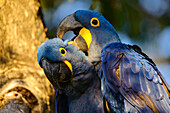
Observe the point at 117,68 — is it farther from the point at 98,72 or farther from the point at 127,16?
the point at 127,16

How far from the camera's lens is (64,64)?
1.79 m

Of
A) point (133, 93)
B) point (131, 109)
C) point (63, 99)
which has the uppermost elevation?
point (63, 99)

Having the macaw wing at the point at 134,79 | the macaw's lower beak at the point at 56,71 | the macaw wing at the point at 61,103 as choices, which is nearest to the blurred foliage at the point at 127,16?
the macaw wing at the point at 61,103

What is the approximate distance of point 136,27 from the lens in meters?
4.20

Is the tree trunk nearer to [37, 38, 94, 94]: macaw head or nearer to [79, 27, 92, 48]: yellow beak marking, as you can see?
[37, 38, 94, 94]: macaw head

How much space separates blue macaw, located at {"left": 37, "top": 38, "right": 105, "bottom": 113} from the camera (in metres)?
1.76

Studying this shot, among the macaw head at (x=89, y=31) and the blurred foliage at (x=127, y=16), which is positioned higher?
the blurred foliage at (x=127, y=16)

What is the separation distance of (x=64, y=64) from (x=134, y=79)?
1.71 feet

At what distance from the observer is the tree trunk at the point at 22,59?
1.88 metres

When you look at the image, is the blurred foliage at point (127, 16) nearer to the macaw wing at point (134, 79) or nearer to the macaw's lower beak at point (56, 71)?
the macaw's lower beak at point (56, 71)

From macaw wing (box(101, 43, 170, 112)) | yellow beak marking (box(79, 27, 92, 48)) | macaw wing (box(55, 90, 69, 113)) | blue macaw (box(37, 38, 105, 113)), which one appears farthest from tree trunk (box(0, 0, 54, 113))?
macaw wing (box(101, 43, 170, 112))

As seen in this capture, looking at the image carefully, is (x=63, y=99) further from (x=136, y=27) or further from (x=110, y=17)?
(x=136, y=27)

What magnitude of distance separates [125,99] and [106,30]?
0.57 metres

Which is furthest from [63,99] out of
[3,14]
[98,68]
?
[3,14]
